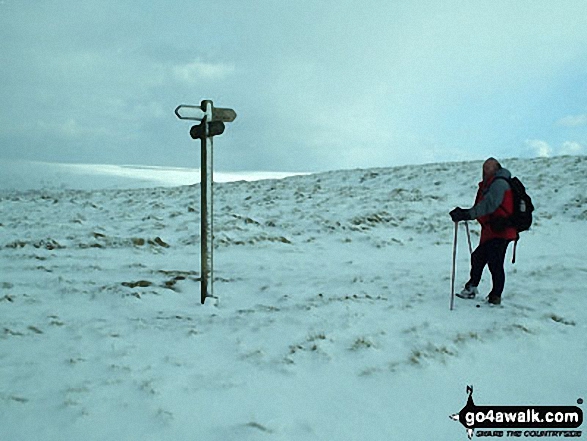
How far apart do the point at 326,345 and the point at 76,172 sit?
44156 mm

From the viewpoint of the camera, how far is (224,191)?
1869 cm

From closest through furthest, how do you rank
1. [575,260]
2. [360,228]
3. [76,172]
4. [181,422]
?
1. [181,422]
2. [575,260]
3. [360,228]
4. [76,172]

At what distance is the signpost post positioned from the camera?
5.40 m

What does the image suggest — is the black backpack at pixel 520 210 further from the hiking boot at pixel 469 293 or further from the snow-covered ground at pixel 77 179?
the snow-covered ground at pixel 77 179

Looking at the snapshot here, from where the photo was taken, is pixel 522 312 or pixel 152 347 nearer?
pixel 152 347

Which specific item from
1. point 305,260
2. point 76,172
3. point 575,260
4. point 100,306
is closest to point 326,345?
point 100,306

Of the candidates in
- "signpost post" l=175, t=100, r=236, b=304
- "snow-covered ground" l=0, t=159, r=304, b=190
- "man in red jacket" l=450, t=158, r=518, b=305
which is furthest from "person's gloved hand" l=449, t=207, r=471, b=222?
"snow-covered ground" l=0, t=159, r=304, b=190

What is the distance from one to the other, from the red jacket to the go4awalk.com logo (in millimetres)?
2441

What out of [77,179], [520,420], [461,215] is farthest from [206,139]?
[77,179]

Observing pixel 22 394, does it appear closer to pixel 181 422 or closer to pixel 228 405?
pixel 181 422

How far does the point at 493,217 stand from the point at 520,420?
284 centimetres

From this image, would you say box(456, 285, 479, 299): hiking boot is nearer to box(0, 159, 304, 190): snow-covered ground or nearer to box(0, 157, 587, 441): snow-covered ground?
box(0, 157, 587, 441): snow-covered ground

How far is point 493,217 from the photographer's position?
538cm

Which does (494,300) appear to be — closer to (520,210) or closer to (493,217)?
(493,217)
